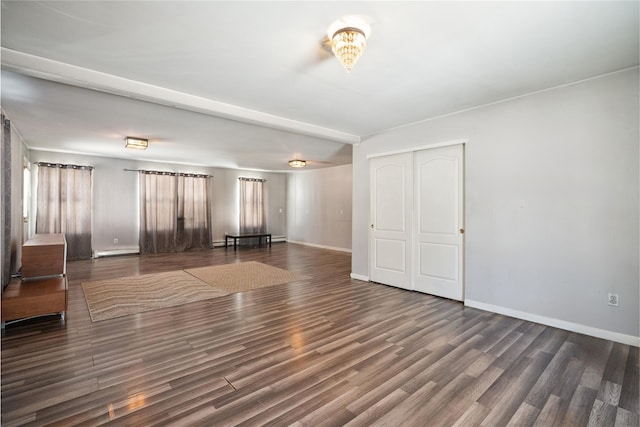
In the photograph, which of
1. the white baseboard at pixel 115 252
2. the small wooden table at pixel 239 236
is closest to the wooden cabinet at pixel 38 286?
the white baseboard at pixel 115 252

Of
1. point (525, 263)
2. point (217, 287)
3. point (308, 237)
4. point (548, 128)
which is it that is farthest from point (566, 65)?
point (308, 237)

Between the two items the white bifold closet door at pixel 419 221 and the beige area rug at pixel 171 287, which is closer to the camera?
the beige area rug at pixel 171 287

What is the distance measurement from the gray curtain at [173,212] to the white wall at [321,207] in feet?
9.82

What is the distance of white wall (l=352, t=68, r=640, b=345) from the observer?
284cm

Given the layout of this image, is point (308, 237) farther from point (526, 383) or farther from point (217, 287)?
point (526, 383)

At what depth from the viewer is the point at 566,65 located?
2713 mm

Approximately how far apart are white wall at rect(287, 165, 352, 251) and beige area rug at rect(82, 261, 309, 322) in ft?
10.7

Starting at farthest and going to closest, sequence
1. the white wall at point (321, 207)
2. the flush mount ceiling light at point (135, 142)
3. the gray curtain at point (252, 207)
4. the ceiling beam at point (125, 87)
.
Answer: the gray curtain at point (252, 207) < the white wall at point (321, 207) < the flush mount ceiling light at point (135, 142) < the ceiling beam at point (125, 87)

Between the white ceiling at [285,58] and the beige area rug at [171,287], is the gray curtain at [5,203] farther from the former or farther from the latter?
the beige area rug at [171,287]

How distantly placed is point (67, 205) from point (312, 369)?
293 inches

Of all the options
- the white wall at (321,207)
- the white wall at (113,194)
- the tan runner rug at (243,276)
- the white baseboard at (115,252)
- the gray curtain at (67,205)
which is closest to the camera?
the tan runner rug at (243,276)

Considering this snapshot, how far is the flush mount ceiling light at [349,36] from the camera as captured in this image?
6.85ft

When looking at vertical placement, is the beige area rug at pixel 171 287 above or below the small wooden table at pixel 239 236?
below

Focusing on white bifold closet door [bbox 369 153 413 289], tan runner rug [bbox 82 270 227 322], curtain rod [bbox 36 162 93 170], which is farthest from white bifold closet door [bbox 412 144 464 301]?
curtain rod [bbox 36 162 93 170]
